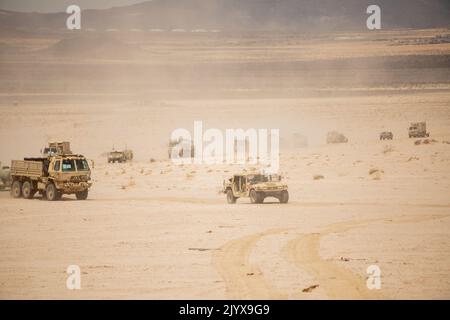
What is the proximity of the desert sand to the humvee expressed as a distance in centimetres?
57

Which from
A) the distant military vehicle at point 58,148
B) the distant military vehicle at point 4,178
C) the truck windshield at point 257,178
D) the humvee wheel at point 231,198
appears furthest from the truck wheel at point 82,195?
the distant military vehicle at point 4,178

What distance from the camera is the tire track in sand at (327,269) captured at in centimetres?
1459

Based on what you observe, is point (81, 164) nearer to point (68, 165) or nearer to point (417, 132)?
point (68, 165)

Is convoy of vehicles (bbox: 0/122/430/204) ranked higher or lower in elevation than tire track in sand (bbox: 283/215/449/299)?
higher

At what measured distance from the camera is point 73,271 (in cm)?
1717

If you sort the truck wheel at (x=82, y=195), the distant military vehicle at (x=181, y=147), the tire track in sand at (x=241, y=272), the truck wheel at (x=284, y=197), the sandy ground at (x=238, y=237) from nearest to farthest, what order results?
the tire track in sand at (x=241, y=272) → the sandy ground at (x=238, y=237) → the truck wheel at (x=284, y=197) → the truck wheel at (x=82, y=195) → the distant military vehicle at (x=181, y=147)

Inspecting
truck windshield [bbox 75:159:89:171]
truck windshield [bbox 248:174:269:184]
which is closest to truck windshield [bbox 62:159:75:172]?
truck windshield [bbox 75:159:89:171]

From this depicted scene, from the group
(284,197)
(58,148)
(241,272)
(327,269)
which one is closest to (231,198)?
(284,197)

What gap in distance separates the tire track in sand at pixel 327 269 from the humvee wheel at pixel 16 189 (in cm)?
1538

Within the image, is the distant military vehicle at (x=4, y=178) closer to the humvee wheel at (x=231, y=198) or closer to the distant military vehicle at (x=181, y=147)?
the humvee wheel at (x=231, y=198)

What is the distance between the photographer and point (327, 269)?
17.0m

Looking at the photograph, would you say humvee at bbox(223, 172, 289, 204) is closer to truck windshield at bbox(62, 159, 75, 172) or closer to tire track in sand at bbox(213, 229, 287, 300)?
truck windshield at bbox(62, 159, 75, 172)

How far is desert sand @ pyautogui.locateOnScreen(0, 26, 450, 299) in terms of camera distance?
16016mm
